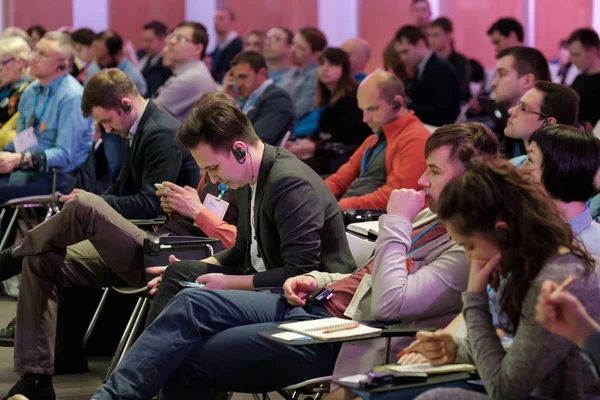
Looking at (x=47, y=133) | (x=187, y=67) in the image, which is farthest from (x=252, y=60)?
(x=47, y=133)

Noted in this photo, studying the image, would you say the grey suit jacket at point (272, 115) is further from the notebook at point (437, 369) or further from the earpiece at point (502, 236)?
the earpiece at point (502, 236)

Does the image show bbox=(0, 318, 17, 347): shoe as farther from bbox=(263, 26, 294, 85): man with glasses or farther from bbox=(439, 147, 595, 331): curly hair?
bbox=(263, 26, 294, 85): man with glasses

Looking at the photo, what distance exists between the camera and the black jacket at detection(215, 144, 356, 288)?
3.04 metres

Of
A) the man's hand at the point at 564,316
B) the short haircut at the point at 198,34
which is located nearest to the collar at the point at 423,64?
the short haircut at the point at 198,34

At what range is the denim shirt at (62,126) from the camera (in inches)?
225

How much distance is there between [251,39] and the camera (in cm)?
958

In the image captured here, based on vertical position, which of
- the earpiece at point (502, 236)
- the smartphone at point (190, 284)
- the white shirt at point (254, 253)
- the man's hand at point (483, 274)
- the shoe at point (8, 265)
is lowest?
the shoe at point (8, 265)

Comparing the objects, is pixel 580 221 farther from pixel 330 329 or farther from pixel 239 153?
pixel 239 153

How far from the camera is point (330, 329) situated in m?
2.57

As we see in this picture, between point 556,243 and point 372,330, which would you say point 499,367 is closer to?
point 556,243

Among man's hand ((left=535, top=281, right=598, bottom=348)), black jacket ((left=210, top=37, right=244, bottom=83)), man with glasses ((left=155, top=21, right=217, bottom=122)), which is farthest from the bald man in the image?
man's hand ((left=535, top=281, right=598, bottom=348))

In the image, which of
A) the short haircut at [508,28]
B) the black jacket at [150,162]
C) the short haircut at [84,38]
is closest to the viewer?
the black jacket at [150,162]

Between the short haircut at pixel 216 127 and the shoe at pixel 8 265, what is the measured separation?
4.88 feet

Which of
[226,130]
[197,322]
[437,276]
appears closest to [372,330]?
[437,276]
